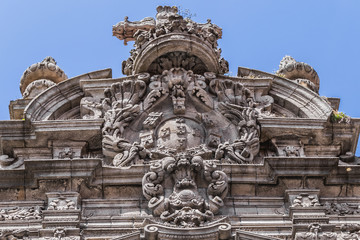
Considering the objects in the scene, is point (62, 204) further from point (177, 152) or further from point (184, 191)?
point (177, 152)

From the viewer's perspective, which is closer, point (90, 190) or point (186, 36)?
point (90, 190)

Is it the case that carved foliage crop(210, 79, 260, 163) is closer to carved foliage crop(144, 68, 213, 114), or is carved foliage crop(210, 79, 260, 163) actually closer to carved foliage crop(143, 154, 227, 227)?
carved foliage crop(144, 68, 213, 114)

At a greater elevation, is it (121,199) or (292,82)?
(292,82)

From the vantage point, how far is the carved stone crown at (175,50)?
18156 mm

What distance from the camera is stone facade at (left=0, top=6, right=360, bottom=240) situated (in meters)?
14.8

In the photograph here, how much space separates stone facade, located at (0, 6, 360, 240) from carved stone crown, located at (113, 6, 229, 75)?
0.08ft

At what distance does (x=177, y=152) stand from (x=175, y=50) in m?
2.70

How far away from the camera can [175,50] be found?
18.2 metres

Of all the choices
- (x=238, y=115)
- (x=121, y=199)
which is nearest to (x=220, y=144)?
(x=238, y=115)

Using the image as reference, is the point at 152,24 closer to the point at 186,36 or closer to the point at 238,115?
the point at 186,36

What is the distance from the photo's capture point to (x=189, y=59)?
18.4 m

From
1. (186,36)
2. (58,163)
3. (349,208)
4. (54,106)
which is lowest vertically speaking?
(349,208)

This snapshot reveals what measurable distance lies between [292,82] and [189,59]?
2.14m

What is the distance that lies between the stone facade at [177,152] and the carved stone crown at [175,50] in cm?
3
